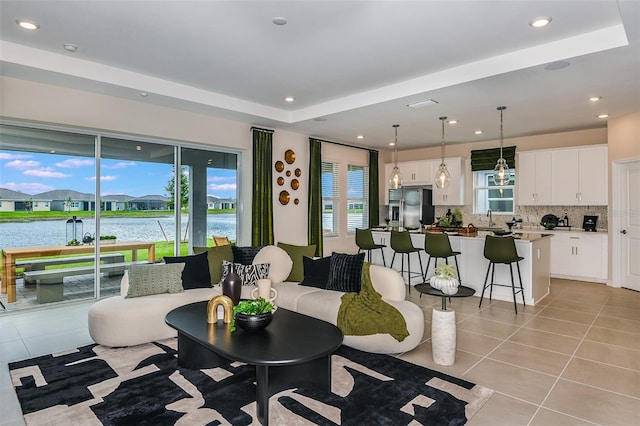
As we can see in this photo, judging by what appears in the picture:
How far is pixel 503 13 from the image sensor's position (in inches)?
119

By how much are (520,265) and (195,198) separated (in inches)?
196

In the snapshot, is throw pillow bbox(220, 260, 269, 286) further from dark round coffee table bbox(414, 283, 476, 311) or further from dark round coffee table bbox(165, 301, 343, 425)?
dark round coffee table bbox(414, 283, 476, 311)

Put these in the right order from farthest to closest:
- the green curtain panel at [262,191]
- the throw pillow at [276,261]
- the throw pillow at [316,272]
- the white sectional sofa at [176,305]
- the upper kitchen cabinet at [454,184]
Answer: the upper kitchen cabinet at [454,184], the green curtain panel at [262,191], the throw pillow at [276,261], the throw pillow at [316,272], the white sectional sofa at [176,305]

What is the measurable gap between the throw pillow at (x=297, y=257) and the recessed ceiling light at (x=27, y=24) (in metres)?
3.41

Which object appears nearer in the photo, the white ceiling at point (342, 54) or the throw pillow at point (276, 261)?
the white ceiling at point (342, 54)

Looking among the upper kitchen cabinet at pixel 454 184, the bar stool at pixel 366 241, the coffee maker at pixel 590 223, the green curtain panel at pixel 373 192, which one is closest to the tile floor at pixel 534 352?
the bar stool at pixel 366 241

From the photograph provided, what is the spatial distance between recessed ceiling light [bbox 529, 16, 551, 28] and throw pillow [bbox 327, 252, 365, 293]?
273 centimetres

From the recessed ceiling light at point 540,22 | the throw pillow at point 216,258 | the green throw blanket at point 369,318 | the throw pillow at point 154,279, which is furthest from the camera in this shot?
the throw pillow at point 216,258

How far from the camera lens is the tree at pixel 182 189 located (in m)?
5.64

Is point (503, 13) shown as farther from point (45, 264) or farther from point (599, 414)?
point (45, 264)

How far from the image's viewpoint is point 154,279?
4.03 meters

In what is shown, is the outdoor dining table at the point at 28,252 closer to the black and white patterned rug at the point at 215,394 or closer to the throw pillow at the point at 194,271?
the throw pillow at the point at 194,271

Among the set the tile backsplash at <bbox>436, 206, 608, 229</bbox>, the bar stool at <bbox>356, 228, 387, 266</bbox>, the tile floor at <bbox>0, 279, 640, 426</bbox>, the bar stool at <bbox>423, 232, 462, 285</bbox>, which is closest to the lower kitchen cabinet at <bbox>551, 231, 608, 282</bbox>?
the tile backsplash at <bbox>436, 206, 608, 229</bbox>

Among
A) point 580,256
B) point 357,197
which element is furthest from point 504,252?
point 357,197
